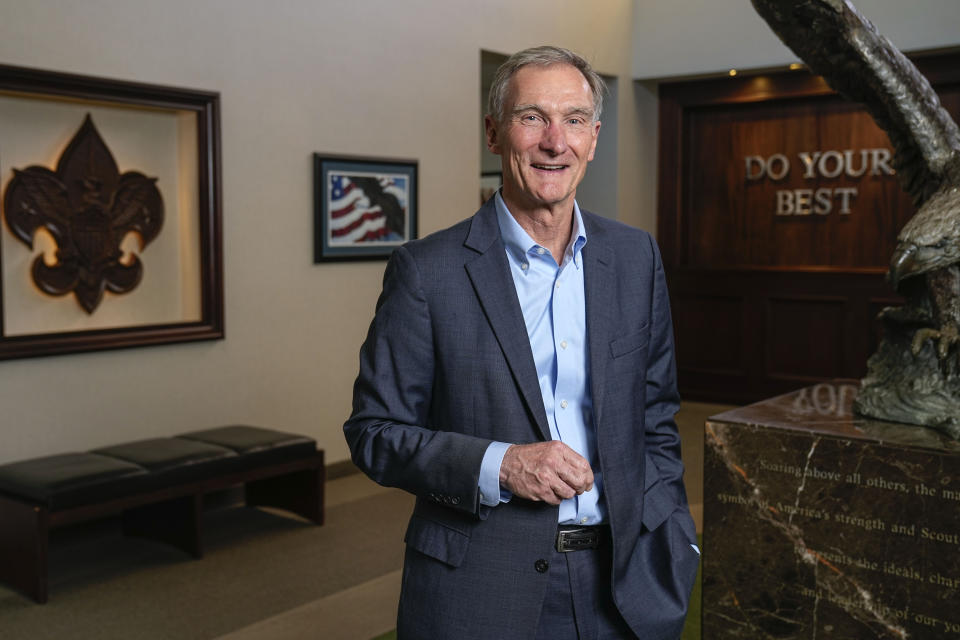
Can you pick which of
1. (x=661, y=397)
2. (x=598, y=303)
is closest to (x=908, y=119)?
(x=661, y=397)

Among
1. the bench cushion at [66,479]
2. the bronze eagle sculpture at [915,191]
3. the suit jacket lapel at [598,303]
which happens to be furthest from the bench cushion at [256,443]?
the suit jacket lapel at [598,303]

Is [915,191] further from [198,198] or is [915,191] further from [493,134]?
[198,198]

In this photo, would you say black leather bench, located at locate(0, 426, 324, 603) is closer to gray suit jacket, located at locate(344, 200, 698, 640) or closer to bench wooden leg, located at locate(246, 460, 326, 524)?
bench wooden leg, located at locate(246, 460, 326, 524)

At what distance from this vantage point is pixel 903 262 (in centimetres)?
277

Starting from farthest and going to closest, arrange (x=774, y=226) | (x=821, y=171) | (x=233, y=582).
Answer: (x=774, y=226), (x=821, y=171), (x=233, y=582)

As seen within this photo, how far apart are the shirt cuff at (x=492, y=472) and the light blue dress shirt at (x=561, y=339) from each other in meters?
0.14

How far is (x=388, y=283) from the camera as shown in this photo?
1638mm

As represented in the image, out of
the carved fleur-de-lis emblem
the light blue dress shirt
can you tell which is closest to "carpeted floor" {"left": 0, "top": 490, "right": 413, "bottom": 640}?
the carved fleur-de-lis emblem

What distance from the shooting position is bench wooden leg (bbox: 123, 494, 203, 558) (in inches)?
170

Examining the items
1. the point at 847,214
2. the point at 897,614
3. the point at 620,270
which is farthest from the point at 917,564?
the point at 847,214

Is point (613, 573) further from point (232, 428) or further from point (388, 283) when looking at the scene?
point (232, 428)

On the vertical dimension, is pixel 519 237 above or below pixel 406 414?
above

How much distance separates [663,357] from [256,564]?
2.97m

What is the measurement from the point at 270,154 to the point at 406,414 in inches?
157
